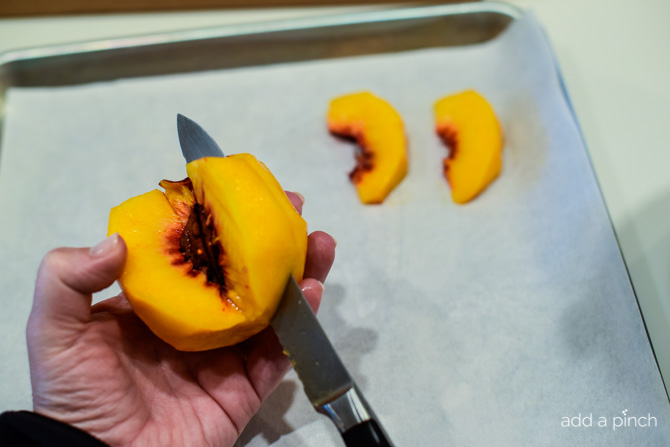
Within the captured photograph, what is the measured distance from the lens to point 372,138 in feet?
3.77

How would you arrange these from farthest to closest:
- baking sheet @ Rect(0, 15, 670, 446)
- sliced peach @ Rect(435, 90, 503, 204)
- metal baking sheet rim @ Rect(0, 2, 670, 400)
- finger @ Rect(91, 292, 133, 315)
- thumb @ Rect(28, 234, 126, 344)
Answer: metal baking sheet rim @ Rect(0, 2, 670, 400) < sliced peach @ Rect(435, 90, 503, 204) < baking sheet @ Rect(0, 15, 670, 446) < finger @ Rect(91, 292, 133, 315) < thumb @ Rect(28, 234, 126, 344)

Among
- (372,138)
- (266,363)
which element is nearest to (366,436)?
(266,363)

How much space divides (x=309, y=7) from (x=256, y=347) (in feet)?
3.08

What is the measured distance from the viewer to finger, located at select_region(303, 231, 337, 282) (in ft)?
2.67

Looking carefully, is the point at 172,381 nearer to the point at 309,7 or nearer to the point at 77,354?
the point at 77,354

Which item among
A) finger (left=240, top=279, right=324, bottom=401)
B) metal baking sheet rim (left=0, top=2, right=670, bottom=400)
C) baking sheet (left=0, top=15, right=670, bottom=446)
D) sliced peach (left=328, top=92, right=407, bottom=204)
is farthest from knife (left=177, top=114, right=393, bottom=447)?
metal baking sheet rim (left=0, top=2, right=670, bottom=400)

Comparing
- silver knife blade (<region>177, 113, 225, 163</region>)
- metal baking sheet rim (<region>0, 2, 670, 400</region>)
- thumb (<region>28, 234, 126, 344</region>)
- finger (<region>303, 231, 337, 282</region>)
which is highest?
metal baking sheet rim (<region>0, 2, 670, 400</region>)

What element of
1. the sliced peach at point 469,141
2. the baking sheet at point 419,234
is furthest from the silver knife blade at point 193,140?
the sliced peach at point 469,141

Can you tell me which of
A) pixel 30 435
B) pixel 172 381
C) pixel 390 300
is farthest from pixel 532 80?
pixel 30 435

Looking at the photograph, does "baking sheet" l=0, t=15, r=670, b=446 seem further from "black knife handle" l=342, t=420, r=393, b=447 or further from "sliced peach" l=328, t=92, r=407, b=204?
"black knife handle" l=342, t=420, r=393, b=447

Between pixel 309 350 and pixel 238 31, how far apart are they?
86 cm

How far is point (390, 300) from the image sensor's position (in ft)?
3.31

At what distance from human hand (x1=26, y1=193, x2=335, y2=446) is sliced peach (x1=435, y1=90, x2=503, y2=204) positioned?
0.40 m

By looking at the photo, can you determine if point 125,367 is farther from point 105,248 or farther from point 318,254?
point 318,254
